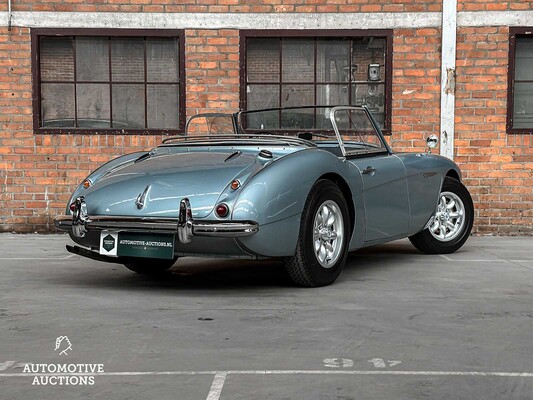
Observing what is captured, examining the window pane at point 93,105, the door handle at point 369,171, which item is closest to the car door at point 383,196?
the door handle at point 369,171

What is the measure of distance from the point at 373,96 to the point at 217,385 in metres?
7.07

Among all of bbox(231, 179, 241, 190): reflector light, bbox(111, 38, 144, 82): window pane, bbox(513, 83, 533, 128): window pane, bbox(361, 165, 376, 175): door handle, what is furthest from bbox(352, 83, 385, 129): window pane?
bbox(231, 179, 241, 190): reflector light

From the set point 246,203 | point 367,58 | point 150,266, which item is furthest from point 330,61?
point 246,203

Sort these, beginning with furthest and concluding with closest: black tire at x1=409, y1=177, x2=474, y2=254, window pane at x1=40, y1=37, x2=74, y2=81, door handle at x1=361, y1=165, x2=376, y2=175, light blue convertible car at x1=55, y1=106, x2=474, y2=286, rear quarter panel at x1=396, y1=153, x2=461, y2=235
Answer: window pane at x1=40, y1=37, x2=74, y2=81
black tire at x1=409, y1=177, x2=474, y2=254
rear quarter panel at x1=396, y1=153, x2=461, y2=235
door handle at x1=361, y1=165, x2=376, y2=175
light blue convertible car at x1=55, y1=106, x2=474, y2=286

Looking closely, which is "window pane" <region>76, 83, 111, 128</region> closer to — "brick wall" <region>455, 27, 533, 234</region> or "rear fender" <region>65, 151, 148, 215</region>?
"rear fender" <region>65, 151, 148, 215</region>

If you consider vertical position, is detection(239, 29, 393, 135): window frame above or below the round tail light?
above

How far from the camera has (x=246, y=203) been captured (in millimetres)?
4852

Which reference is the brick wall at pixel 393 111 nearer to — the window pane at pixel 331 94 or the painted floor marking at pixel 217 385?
the window pane at pixel 331 94

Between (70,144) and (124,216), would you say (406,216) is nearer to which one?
(124,216)

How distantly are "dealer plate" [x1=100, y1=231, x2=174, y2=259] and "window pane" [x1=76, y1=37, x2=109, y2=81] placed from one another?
16.3 ft

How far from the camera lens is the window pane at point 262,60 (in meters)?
9.70

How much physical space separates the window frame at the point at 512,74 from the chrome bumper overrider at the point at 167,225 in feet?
18.5

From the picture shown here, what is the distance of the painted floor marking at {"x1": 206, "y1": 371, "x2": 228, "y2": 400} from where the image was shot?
2.97 m

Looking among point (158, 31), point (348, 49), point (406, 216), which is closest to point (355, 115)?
point (406, 216)
